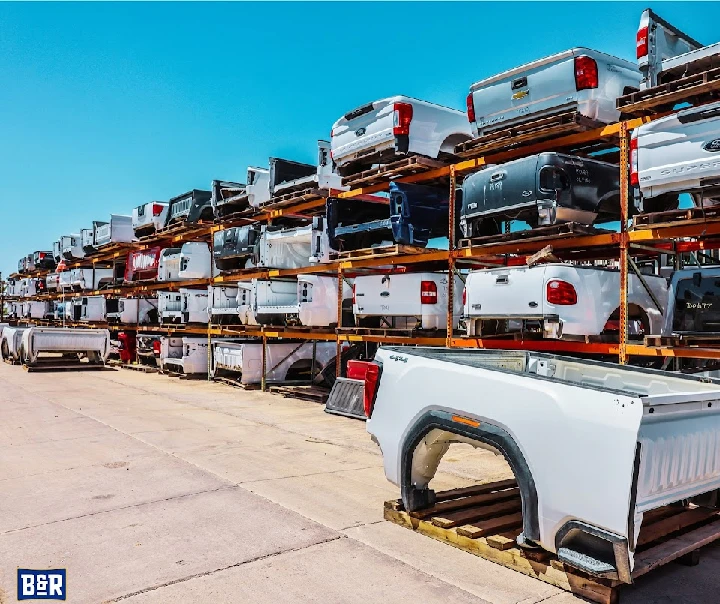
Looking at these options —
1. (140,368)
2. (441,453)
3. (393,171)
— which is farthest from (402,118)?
(140,368)

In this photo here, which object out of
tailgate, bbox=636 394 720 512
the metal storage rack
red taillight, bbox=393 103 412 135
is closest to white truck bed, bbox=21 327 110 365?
the metal storage rack

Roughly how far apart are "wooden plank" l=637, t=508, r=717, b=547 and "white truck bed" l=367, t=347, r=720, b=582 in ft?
1.61

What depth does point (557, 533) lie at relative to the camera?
330cm

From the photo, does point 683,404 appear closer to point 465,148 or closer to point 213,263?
point 465,148

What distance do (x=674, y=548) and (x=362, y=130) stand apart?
806 cm

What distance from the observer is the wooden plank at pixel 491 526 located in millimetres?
4082

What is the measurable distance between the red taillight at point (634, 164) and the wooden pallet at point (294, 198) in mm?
6368

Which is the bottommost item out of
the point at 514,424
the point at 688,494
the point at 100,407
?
the point at 100,407

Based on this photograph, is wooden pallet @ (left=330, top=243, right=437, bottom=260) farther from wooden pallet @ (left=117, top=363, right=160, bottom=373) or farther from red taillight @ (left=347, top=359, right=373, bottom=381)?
wooden pallet @ (left=117, top=363, right=160, bottom=373)

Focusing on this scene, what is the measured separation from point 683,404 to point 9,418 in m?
9.47

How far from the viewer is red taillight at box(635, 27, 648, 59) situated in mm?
6902

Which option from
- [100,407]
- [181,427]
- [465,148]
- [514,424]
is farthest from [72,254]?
[514,424]

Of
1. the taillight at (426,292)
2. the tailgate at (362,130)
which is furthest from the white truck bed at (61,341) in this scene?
the taillight at (426,292)

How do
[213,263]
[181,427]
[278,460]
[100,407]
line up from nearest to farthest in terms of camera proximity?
1. [278,460]
2. [181,427]
3. [100,407]
4. [213,263]
